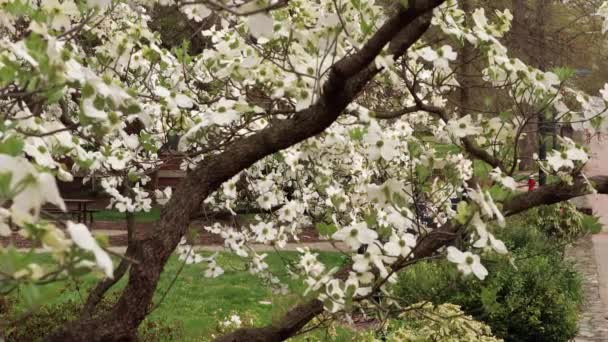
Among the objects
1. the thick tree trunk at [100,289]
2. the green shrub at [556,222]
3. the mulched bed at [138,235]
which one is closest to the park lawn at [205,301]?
the mulched bed at [138,235]

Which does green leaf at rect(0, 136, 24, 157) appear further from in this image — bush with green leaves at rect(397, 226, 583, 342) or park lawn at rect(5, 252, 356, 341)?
bush with green leaves at rect(397, 226, 583, 342)

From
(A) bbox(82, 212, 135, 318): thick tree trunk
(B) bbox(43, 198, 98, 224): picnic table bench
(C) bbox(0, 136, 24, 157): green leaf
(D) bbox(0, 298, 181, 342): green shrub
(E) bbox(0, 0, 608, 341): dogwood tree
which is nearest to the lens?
(C) bbox(0, 136, 24, 157): green leaf

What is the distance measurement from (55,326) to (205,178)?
422 cm

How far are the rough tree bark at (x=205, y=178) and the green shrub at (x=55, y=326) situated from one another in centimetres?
365

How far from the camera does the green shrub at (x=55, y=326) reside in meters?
6.77

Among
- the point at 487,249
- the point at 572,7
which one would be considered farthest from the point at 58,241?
the point at 572,7

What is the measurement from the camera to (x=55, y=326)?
691 cm

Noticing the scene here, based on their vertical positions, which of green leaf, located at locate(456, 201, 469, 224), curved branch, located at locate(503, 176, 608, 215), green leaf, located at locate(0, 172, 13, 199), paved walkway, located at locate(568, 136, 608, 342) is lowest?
green leaf, located at locate(0, 172, 13, 199)

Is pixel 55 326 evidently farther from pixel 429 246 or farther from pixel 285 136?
pixel 285 136

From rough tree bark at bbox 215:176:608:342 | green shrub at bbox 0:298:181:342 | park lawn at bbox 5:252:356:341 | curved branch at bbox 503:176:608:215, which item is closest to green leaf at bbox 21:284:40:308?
rough tree bark at bbox 215:176:608:342

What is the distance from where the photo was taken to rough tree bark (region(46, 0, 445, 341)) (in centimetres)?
284

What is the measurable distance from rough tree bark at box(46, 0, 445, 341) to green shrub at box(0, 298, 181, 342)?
365 centimetres

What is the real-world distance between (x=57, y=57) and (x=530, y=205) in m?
2.15

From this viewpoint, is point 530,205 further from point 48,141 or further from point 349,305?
point 48,141
